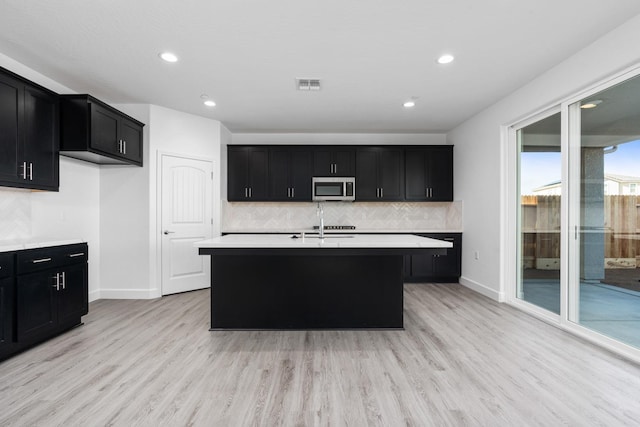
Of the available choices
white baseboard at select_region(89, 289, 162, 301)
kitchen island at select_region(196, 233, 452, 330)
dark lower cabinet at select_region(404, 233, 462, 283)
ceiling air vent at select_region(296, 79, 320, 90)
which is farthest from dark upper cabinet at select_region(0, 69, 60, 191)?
dark lower cabinet at select_region(404, 233, 462, 283)

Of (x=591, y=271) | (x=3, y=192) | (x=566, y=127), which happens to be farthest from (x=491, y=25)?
(x=3, y=192)

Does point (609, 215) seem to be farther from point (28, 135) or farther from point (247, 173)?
point (28, 135)

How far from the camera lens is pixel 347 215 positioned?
593 centimetres

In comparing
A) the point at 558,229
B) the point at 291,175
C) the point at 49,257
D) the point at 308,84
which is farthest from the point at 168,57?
the point at 558,229

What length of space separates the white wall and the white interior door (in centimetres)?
418

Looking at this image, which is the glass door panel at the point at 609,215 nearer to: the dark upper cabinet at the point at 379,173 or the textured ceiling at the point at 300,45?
the textured ceiling at the point at 300,45

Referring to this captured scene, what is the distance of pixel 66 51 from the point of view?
2.90m

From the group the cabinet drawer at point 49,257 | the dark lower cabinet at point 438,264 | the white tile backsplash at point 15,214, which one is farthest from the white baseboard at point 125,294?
the dark lower cabinet at point 438,264

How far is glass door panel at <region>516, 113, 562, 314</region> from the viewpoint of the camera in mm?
3340

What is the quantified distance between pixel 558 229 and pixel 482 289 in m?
1.63

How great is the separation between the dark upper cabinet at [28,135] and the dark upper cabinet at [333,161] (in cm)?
359

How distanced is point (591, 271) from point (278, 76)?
145 inches

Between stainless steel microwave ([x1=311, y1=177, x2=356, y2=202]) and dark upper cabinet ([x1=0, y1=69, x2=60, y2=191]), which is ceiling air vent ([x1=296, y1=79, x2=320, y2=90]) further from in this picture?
dark upper cabinet ([x1=0, y1=69, x2=60, y2=191])

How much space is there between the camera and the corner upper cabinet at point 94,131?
3320 mm
